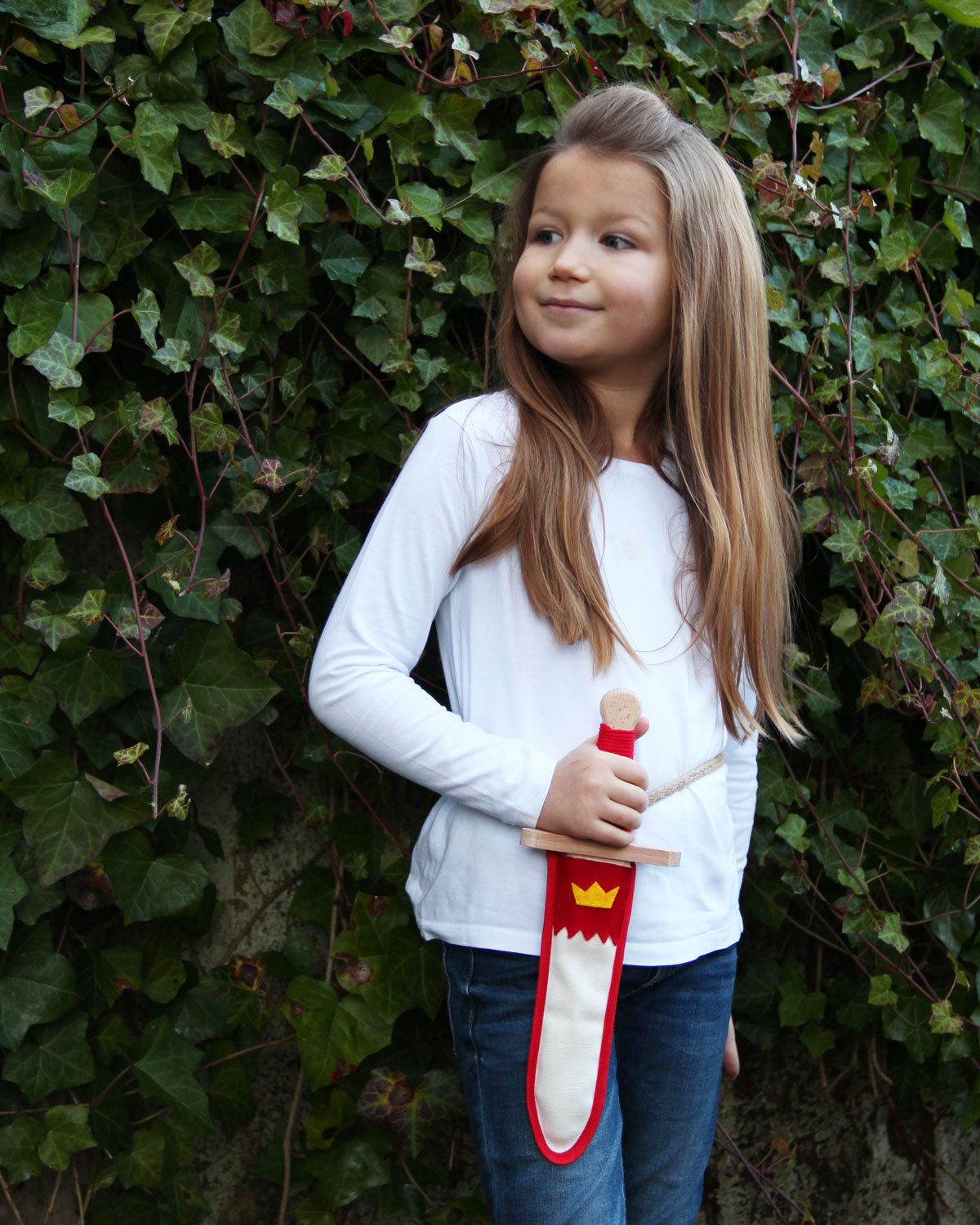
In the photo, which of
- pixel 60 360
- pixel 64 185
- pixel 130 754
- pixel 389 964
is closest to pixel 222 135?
pixel 64 185

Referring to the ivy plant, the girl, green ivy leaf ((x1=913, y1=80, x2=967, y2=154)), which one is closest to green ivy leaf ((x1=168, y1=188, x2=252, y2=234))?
the ivy plant

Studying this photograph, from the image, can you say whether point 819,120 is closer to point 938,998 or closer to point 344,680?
point 344,680

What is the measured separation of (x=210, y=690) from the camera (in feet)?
4.24

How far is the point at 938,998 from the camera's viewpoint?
154cm

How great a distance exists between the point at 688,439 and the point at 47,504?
2.35ft

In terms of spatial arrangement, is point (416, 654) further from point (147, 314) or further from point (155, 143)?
point (155, 143)

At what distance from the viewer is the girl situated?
100cm

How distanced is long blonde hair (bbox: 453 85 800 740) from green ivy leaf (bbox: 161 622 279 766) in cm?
37

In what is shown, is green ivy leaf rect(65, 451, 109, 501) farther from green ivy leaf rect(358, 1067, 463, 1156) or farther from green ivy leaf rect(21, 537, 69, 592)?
green ivy leaf rect(358, 1067, 463, 1156)

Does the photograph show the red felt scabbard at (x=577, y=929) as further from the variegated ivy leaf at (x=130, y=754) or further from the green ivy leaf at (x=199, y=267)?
the green ivy leaf at (x=199, y=267)

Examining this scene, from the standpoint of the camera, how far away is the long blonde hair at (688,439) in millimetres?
1048

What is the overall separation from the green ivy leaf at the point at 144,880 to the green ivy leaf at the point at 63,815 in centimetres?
5

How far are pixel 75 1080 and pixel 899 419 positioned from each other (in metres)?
1.35

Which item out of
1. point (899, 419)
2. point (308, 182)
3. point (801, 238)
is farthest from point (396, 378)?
point (899, 419)
